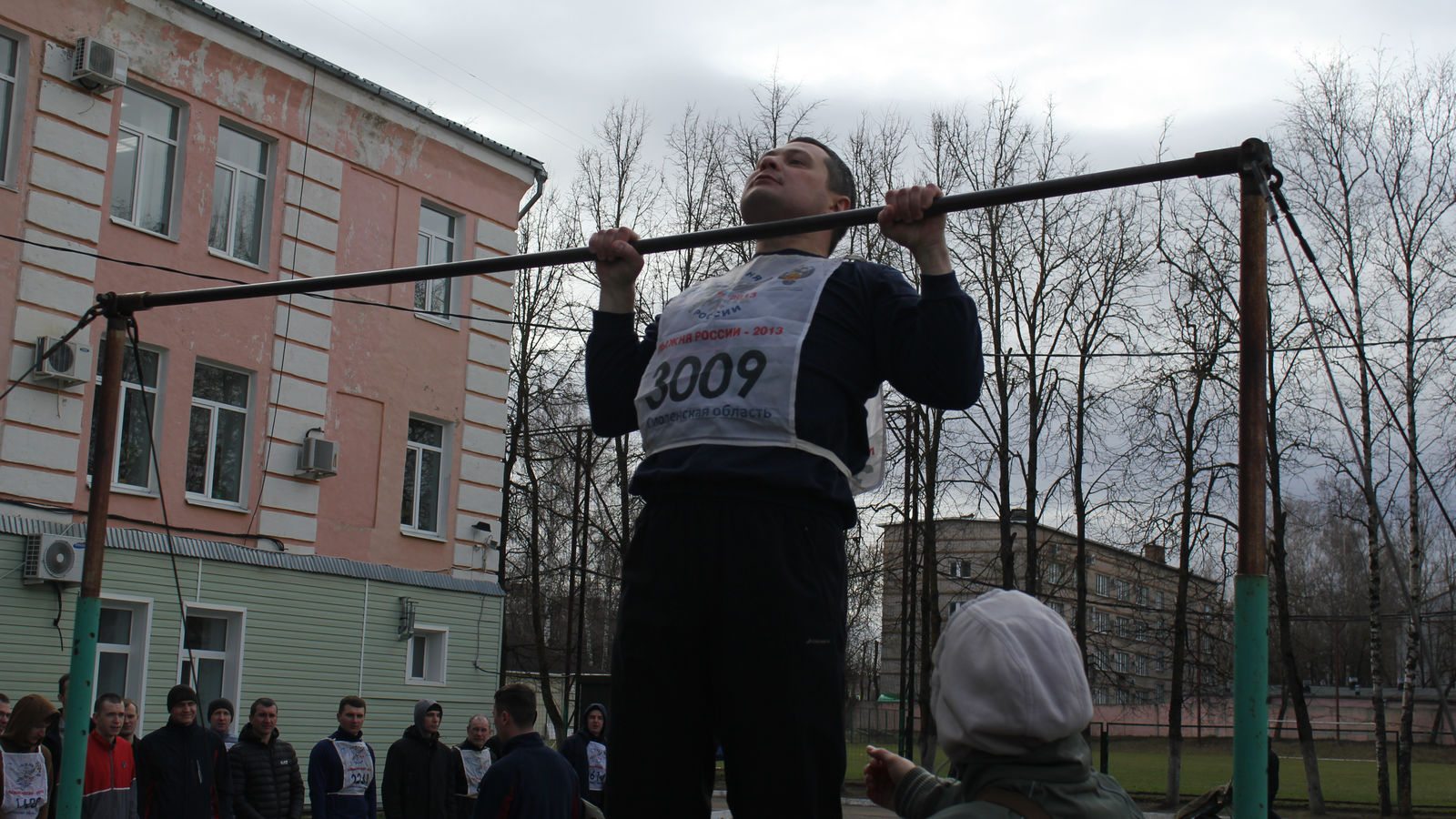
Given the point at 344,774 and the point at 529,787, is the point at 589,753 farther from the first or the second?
the point at 529,787

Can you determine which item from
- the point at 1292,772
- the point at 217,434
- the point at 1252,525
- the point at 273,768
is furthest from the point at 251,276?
the point at 1292,772

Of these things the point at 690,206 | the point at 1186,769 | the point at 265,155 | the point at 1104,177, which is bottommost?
the point at 1186,769

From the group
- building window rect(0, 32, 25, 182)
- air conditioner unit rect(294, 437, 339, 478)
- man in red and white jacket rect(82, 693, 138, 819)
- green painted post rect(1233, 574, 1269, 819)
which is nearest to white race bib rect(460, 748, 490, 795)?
man in red and white jacket rect(82, 693, 138, 819)

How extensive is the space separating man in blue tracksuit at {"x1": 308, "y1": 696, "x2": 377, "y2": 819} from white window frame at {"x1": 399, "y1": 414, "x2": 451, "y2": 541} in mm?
8109

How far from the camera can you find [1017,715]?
182 centimetres

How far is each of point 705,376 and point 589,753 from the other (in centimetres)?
905

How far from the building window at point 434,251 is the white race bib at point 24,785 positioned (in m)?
11.2

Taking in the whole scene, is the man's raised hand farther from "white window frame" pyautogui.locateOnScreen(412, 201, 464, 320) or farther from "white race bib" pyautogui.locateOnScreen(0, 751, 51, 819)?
"white window frame" pyautogui.locateOnScreen(412, 201, 464, 320)

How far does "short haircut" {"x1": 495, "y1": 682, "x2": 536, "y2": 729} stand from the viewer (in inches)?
290

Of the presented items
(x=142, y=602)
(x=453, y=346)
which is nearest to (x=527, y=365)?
(x=453, y=346)

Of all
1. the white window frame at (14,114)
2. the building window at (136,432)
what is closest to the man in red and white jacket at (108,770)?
the building window at (136,432)

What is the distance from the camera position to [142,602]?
559 inches

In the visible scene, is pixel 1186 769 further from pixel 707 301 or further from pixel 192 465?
pixel 707 301

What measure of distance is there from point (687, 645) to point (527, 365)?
82.4 ft
